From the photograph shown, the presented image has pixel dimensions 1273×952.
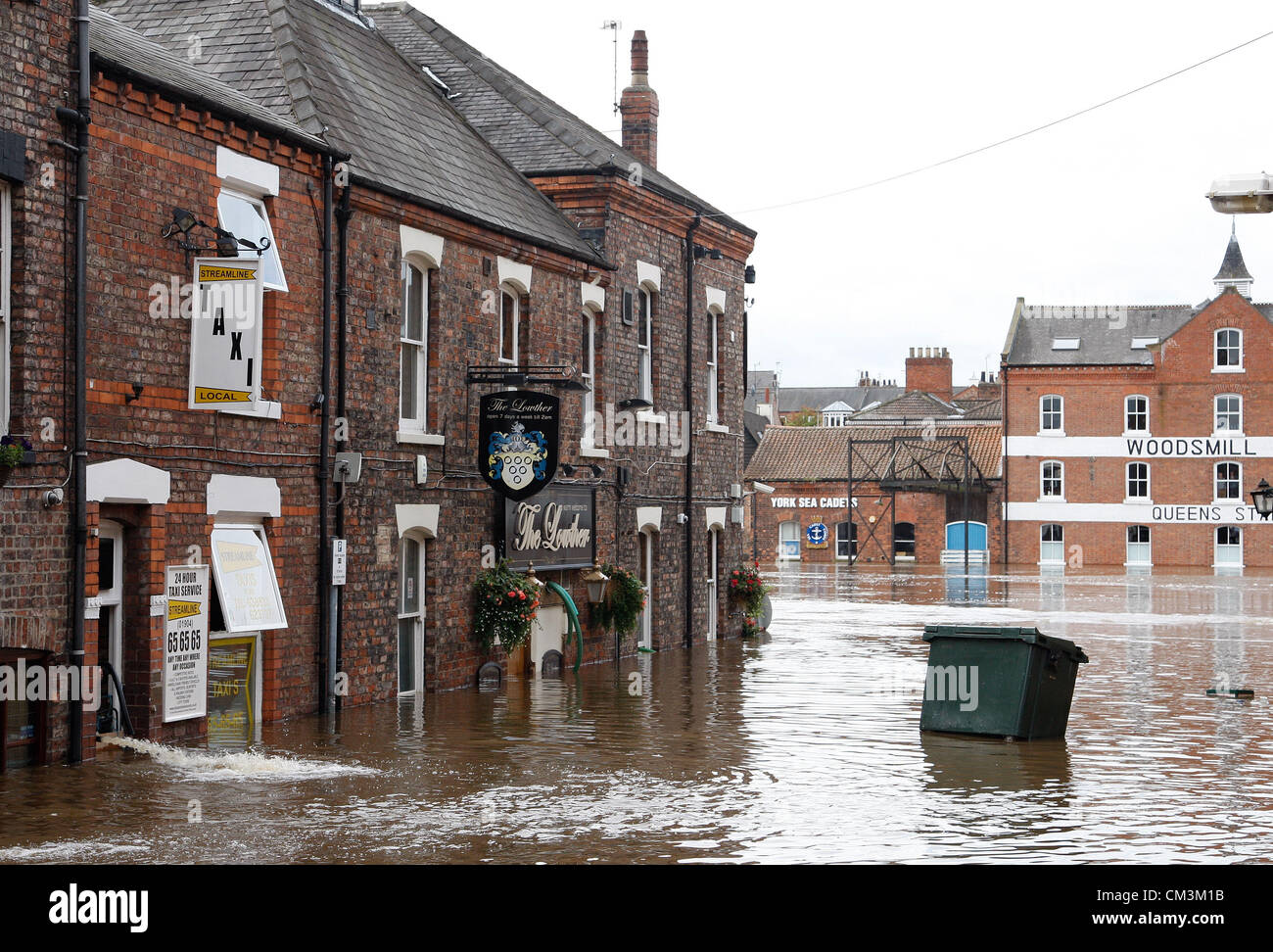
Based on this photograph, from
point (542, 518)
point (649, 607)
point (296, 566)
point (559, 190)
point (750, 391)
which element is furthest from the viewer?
point (750, 391)

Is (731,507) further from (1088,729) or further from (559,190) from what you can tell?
(1088,729)

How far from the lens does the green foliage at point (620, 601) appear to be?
2364 centimetres

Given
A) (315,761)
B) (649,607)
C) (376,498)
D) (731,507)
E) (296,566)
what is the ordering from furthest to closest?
(731,507), (649,607), (376,498), (296,566), (315,761)

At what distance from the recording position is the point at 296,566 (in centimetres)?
1630

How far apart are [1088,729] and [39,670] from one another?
414 inches

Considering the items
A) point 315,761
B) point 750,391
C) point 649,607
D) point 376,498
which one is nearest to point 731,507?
point 649,607

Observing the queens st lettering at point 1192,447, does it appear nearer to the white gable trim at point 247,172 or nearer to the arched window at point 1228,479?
the arched window at point 1228,479

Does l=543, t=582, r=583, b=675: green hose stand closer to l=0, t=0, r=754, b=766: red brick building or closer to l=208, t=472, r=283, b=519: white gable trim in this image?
l=0, t=0, r=754, b=766: red brick building

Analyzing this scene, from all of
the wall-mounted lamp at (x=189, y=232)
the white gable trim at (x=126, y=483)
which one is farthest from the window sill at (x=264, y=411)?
the wall-mounted lamp at (x=189, y=232)

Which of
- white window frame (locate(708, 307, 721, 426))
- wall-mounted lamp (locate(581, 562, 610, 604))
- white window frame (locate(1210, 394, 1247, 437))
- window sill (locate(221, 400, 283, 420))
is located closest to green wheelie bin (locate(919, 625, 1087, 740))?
window sill (locate(221, 400, 283, 420))

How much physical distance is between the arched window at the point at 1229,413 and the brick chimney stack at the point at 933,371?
21.6 meters

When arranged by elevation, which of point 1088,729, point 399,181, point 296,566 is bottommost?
point 1088,729

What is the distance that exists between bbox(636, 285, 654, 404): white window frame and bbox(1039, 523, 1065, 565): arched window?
3992 centimetres

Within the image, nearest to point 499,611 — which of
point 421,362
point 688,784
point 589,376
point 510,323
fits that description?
point 421,362
